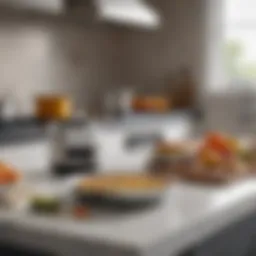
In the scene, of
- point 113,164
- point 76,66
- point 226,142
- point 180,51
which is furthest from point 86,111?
point 226,142

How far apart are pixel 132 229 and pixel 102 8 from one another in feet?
6.30

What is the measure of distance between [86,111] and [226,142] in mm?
1868

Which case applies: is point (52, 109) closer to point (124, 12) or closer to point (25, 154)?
point (25, 154)

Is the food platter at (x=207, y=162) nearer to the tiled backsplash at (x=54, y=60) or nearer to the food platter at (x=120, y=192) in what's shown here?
the food platter at (x=120, y=192)

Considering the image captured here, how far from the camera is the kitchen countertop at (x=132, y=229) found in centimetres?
88

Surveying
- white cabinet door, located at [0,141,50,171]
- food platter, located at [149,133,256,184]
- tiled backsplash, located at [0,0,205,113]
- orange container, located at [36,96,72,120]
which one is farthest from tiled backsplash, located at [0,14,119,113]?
food platter, located at [149,133,256,184]

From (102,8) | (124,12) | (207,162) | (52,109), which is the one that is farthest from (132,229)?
(124,12)

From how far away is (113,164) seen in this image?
1.78m

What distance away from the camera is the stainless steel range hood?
230 cm

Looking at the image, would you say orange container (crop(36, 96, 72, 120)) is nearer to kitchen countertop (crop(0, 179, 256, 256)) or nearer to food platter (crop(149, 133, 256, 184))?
food platter (crop(149, 133, 256, 184))

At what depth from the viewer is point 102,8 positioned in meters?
2.69

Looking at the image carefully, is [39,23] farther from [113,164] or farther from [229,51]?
[113,164]

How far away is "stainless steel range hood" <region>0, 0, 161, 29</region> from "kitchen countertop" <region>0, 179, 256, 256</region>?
1.37m

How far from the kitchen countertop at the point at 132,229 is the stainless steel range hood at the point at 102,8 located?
4.49 ft
